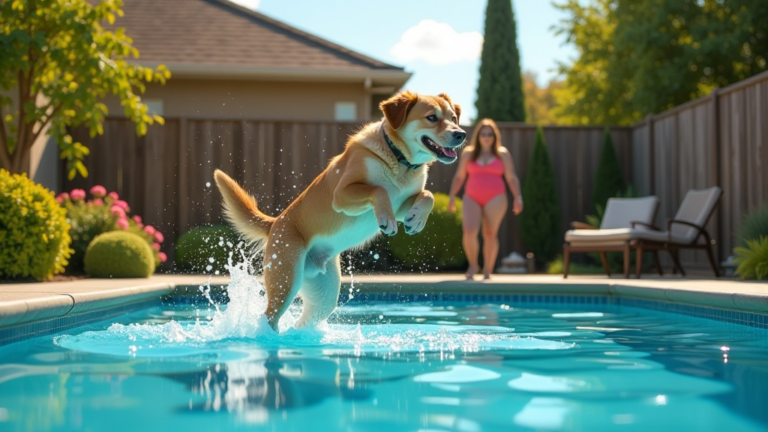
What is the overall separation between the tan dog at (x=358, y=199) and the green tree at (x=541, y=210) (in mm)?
7875

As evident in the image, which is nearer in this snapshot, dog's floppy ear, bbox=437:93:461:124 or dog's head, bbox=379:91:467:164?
dog's head, bbox=379:91:467:164

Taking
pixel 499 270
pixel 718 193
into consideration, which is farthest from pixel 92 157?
pixel 718 193

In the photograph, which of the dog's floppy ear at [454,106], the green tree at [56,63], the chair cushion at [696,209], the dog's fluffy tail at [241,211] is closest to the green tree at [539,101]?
the chair cushion at [696,209]

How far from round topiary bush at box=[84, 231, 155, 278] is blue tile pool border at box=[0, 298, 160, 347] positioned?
2.28 meters

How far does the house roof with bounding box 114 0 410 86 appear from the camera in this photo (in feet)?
46.1

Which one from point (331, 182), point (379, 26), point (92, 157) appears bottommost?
point (331, 182)

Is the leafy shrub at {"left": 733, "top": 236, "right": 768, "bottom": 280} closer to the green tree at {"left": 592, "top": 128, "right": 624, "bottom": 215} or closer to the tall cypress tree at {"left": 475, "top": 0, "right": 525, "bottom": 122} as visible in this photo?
the green tree at {"left": 592, "top": 128, "right": 624, "bottom": 215}

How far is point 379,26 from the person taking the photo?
15539 mm

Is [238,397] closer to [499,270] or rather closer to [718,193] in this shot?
[718,193]

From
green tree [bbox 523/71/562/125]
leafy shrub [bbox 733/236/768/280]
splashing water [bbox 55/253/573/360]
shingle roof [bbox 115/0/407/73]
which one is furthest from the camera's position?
green tree [bbox 523/71/562/125]

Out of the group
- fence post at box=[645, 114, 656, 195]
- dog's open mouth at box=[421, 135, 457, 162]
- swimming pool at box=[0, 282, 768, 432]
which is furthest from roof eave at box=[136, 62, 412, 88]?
dog's open mouth at box=[421, 135, 457, 162]

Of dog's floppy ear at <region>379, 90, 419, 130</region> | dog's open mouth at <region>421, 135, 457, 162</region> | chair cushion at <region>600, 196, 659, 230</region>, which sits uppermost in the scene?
dog's floppy ear at <region>379, 90, 419, 130</region>

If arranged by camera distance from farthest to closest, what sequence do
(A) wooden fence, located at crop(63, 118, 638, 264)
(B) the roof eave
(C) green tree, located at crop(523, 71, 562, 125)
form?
(C) green tree, located at crop(523, 71, 562, 125), (B) the roof eave, (A) wooden fence, located at crop(63, 118, 638, 264)

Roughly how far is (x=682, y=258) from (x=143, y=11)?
37.7ft
